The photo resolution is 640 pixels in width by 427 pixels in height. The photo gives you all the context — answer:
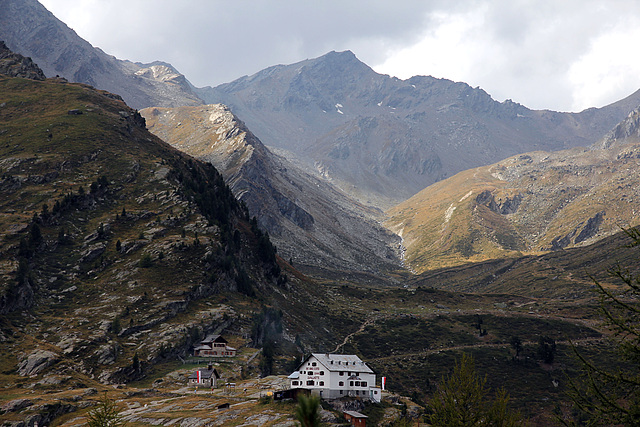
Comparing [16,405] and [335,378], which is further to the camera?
[335,378]

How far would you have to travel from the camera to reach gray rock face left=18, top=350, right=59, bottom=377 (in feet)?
301

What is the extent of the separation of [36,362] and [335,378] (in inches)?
2418

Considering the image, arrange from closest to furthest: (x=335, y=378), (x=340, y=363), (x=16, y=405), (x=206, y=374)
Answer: (x=16, y=405) → (x=335, y=378) → (x=340, y=363) → (x=206, y=374)

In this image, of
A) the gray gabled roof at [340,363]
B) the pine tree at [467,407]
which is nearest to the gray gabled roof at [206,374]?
the gray gabled roof at [340,363]

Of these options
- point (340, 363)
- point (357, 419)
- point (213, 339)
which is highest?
point (213, 339)

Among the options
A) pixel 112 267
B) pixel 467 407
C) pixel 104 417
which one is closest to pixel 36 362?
pixel 112 267

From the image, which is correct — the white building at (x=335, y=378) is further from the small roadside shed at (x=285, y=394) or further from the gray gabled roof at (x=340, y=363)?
the small roadside shed at (x=285, y=394)

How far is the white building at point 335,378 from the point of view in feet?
264

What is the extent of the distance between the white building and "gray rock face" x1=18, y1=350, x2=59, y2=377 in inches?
2039

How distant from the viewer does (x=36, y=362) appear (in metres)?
93.5

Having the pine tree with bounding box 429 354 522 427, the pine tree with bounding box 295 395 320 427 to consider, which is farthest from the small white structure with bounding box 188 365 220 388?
the pine tree with bounding box 295 395 320 427

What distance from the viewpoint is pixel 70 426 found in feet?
231

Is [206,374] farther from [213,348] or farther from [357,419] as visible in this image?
[357,419]

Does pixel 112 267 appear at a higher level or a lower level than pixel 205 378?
higher
